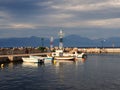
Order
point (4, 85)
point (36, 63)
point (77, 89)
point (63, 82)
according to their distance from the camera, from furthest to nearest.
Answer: point (36, 63) < point (63, 82) < point (4, 85) < point (77, 89)

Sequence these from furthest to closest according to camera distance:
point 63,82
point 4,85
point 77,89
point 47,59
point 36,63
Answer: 1. point 47,59
2. point 36,63
3. point 63,82
4. point 4,85
5. point 77,89

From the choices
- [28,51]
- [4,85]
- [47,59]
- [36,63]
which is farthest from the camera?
[28,51]

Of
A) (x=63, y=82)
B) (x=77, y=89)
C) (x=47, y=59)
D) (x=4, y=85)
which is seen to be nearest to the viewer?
(x=77, y=89)

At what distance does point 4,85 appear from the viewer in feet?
181

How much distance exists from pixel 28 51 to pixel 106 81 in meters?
103

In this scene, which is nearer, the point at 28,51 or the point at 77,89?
the point at 77,89

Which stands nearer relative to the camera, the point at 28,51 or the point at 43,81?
the point at 43,81

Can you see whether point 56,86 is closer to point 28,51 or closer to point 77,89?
point 77,89

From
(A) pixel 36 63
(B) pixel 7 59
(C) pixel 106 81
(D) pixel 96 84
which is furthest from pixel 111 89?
(B) pixel 7 59

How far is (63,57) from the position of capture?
12719 cm

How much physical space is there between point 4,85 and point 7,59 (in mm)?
57677

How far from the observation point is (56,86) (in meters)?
54.2

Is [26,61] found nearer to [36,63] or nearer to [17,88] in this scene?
[36,63]

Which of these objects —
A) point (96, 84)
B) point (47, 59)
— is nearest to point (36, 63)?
point (47, 59)
